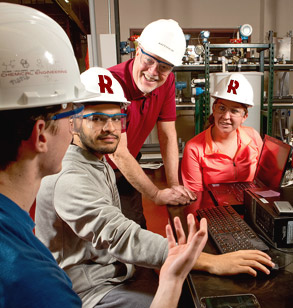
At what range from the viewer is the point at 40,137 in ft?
2.45

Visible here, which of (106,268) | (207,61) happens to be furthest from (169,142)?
(207,61)

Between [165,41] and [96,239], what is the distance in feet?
4.17

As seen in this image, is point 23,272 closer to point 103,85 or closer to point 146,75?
point 103,85

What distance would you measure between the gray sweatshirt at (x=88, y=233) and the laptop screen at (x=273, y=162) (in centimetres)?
79

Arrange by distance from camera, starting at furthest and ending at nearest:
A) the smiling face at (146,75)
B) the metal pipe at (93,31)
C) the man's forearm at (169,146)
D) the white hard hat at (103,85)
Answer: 1. the metal pipe at (93,31)
2. the man's forearm at (169,146)
3. the smiling face at (146,75)
4. the white hard hat at (103,85)

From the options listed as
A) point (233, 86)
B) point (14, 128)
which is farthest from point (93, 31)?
point (14, 128)

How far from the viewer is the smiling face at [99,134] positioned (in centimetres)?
132

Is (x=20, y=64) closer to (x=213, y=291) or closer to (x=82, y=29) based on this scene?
(x=213, y=291)

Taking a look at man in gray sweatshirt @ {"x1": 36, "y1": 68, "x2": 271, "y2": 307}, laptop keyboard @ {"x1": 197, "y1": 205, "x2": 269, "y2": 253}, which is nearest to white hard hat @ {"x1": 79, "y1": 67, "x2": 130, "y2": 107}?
man in gray sweatshirt @ {"x1": 36, "y1": 68, "x2": 271, "y2": 307}

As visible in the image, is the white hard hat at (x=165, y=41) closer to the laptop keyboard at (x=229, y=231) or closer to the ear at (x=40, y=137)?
the laptop keyboard at (x=229, y=231)

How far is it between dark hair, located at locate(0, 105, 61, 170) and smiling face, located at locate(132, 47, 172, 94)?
1.20 m

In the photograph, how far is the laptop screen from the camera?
Result: 1.49 m

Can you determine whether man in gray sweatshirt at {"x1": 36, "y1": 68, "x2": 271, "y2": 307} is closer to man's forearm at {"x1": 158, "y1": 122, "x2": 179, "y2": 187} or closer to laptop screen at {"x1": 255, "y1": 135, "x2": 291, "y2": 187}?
laptop screen at {"x1": 255, "y1": 135, "x2": 291, "y2": 187}

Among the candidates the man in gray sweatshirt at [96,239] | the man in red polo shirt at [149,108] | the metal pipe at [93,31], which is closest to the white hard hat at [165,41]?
the man in red polo shirt at [149,108]
